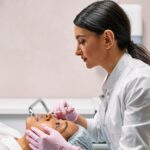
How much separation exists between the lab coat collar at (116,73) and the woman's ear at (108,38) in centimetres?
9

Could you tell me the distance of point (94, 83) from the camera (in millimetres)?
2305

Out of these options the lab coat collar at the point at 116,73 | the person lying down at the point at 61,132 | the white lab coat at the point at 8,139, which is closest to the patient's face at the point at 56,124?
the person lying down at the point at 61,132

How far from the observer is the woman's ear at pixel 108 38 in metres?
1.28

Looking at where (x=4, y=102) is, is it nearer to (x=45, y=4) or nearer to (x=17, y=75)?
(x=17, y=75)

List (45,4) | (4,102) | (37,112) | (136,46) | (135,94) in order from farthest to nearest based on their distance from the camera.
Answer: (45,4), (4,102), (37,112), (136,46), (135,94)

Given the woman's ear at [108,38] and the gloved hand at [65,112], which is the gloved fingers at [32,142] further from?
the woman's ear at [108,38]

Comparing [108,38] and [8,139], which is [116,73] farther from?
[8,139]

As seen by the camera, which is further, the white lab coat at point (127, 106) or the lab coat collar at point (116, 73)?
the lab coat collar at point (116, 73)

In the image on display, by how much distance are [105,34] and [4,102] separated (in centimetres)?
103

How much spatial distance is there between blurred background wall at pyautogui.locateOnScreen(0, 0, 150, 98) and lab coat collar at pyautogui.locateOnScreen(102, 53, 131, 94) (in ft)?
2.84

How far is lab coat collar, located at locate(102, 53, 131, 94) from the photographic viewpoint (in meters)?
1.35

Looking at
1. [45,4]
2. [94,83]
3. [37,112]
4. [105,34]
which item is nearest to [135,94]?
[105,34]

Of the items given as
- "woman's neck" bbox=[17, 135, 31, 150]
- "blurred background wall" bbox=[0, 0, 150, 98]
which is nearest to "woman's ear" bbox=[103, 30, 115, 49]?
"woman's neck" bbox=[17, 135, 31, 150]

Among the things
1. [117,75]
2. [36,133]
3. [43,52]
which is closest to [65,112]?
[36,133]
